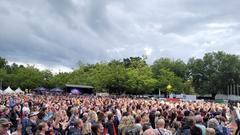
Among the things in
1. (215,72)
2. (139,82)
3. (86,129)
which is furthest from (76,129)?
(215,72)

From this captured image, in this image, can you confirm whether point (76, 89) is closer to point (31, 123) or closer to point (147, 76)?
point (147, 76)

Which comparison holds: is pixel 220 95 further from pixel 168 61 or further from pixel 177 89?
pixel 168 61

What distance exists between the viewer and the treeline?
8719 cm

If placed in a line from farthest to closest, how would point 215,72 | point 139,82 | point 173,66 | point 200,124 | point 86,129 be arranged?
point 173,66 → point 215,72 → point 139,82 → point 86,129 → point 200,124

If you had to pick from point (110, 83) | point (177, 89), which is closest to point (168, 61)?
point (177, 89)

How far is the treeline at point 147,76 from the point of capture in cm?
8719

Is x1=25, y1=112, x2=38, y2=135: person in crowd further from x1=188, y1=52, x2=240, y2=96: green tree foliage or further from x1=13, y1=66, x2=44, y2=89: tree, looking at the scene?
x1=13, y1=66, x2=44, y2=89: tree

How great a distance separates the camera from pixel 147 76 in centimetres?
9169

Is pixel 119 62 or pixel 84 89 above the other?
pixel 119 62

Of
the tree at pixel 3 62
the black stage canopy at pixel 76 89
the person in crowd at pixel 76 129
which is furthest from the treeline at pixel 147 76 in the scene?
the person in crowd at pixel 76 129

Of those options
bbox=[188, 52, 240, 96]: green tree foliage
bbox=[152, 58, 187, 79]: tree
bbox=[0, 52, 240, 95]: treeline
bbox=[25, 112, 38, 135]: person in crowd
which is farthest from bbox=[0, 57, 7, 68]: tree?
bbox=[25, 112, 38, 135]: person in crowd

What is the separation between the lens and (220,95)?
107938mm

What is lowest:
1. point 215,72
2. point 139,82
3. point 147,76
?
point 139,82

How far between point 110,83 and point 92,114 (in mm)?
73224
